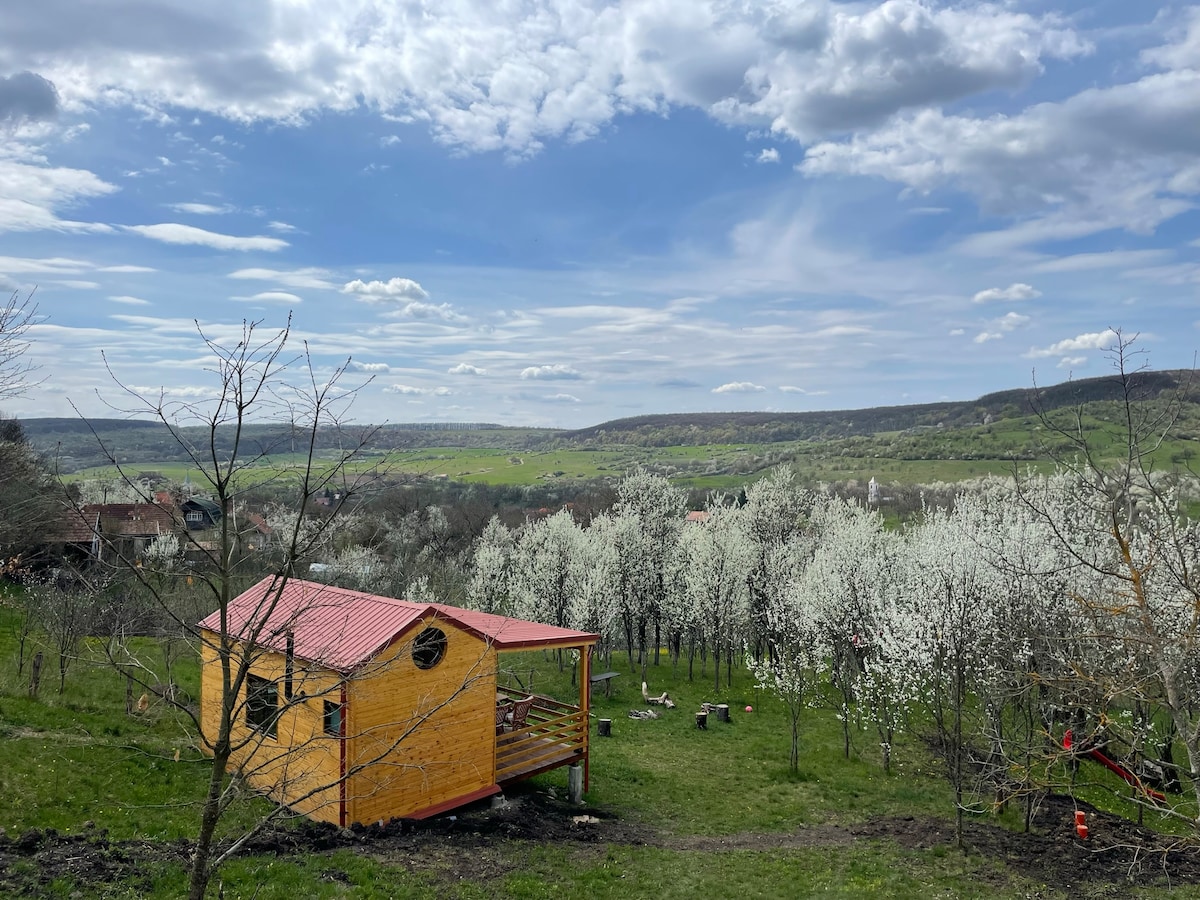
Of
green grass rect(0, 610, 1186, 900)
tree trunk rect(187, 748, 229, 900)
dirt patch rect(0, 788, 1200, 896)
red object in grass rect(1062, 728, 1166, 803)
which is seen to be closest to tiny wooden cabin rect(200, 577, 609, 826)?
dirt patch rect(0, 788, 1200, 896)

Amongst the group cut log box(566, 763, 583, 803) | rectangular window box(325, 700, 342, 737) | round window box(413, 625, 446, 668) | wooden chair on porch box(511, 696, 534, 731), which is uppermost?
round window box(413, 625, 446, 668)

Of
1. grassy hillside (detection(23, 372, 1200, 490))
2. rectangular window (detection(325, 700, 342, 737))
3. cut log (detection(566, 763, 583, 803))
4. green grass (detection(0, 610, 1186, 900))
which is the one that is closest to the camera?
grassy hillside (detection(23, 372, 1200, 490))

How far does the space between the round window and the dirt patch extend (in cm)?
268

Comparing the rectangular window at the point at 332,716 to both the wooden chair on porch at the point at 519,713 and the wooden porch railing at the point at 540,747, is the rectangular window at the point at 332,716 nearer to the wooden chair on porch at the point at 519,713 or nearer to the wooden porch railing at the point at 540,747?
the wooden porch railing at the point at 540,747

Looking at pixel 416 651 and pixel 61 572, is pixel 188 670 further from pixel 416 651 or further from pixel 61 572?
pixel 416 651

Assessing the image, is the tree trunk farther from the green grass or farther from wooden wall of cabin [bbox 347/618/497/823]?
wooden wall of cabin [bbox 347/618/497/823]

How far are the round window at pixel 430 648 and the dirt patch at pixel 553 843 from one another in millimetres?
2683

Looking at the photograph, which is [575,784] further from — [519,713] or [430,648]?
[430,648]

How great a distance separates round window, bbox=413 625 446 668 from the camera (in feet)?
42.6

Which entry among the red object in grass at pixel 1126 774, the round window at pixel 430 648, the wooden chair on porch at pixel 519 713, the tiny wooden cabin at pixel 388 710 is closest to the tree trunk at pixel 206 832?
the tiny wooden cabin at pixel 388 710

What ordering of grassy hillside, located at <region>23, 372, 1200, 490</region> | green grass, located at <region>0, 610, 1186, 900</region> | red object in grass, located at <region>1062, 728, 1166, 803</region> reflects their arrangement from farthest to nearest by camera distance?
green grass, located at <region>0, 610, 1186, 900</region> → grassy hillside, located at <region>23, 372, 1200, 490</region> → red object in grass, located at <region>1062, 728, 1166, 803</region>

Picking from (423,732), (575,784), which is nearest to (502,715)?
(575,784)

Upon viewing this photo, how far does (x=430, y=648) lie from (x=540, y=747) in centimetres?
424

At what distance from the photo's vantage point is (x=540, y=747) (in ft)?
51.4
